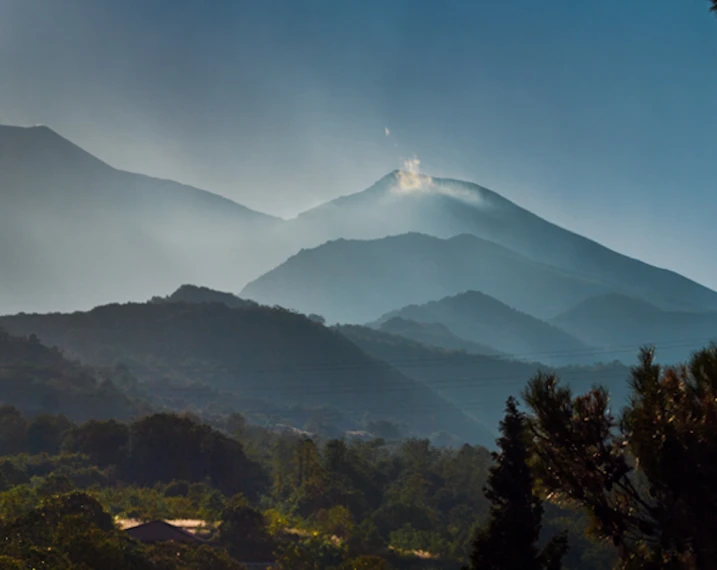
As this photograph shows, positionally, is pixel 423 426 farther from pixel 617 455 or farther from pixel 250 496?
pixel 617 455

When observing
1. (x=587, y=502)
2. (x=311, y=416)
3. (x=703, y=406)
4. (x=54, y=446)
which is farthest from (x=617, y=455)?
(x=311, y=416)

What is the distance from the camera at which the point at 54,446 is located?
66375 mm

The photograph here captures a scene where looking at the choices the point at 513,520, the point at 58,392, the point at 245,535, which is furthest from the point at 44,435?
the point at 513,520

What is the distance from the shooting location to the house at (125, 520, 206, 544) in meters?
32.5

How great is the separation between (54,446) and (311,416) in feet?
260

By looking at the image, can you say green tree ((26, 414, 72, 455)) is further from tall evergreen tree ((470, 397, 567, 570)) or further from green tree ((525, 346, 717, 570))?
green tree ((525, 346, 717, 570))

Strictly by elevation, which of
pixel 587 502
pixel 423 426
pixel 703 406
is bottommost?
pixel 423 426

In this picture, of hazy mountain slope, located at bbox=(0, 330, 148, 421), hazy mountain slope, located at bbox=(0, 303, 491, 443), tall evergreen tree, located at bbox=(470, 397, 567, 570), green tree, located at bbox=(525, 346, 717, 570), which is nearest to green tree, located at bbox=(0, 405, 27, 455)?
hazy mountain slope, located at bbox=(0, 330, 148, 421)

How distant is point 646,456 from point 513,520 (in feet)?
13.4

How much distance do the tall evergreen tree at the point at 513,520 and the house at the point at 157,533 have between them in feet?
75.4

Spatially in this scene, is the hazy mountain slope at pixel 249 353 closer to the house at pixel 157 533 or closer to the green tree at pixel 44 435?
the green tree at pixel 44 435

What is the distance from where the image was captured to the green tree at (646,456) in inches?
347

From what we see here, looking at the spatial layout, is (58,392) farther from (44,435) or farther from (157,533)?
(157,533)

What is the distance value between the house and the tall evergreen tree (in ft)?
75.4
